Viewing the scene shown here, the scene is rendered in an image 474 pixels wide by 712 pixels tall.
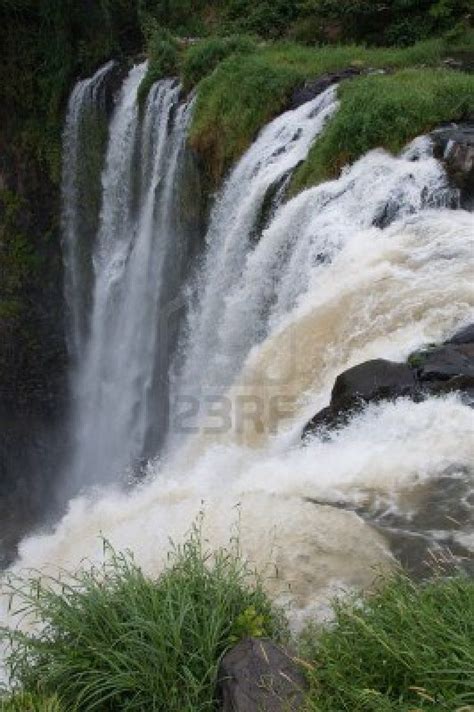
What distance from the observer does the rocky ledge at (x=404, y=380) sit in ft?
19.2

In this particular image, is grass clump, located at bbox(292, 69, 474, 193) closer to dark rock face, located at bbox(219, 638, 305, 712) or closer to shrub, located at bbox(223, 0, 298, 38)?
dark rock face, located at bbox(219, 638, 305, 712)

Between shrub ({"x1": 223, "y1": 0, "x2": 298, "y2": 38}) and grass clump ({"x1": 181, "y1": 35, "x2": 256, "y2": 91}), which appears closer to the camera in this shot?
grass clump ({"x1": 181, "y1": 35, "x2": 256, "y2": 91})

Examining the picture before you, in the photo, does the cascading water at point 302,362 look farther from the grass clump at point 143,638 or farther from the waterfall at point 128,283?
the grass clump at point 143,638

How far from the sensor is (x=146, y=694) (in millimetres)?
3576

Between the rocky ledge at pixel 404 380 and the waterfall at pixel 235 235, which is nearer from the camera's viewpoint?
the rocky ledge at pixel 404 380

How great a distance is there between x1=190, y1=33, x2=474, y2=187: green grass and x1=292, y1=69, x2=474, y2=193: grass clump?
900 millimetres

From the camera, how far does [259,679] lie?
348cm

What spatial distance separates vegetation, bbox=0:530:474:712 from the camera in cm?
314

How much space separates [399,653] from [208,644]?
92cm

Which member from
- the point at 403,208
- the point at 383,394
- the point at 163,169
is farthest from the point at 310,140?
the point at 383,394

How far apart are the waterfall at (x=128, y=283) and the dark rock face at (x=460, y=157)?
4873 millimetres

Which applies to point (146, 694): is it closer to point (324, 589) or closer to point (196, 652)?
point (196, 652)

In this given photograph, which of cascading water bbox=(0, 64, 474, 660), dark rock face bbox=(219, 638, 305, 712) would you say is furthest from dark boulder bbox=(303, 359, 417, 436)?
dark rock face bbox=(219, 638, 305, 712)

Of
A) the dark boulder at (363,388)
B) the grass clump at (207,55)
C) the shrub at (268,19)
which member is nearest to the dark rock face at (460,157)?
the dark boulder at (363,388)
